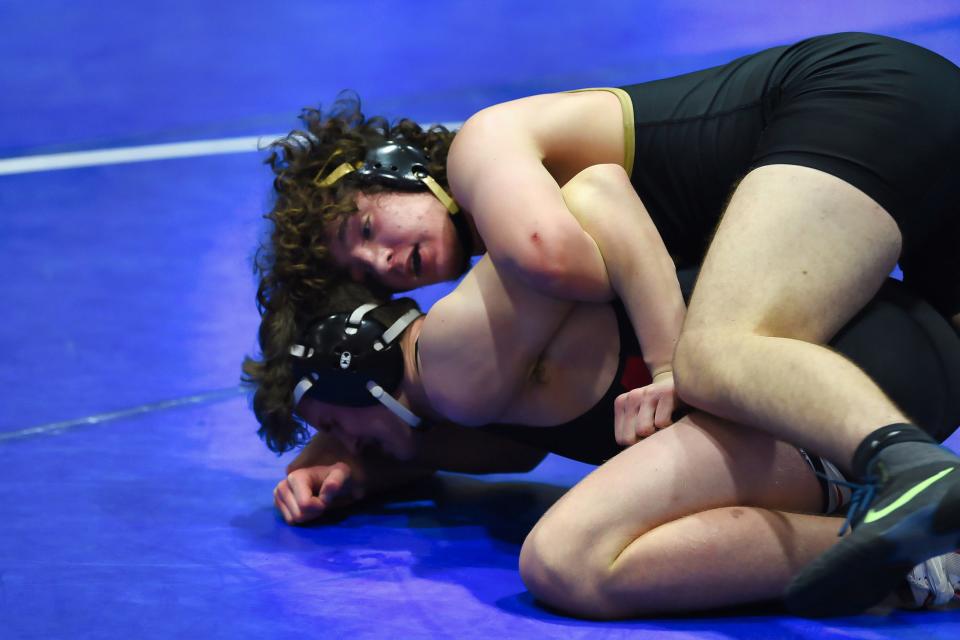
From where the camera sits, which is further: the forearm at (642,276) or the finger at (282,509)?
the finger at (282,509)

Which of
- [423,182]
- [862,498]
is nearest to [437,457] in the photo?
[423,182]

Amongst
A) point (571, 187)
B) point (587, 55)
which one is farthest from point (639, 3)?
point (571, 187)

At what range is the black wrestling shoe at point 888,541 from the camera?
68.8 inches

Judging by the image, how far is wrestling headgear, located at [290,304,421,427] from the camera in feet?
9.34

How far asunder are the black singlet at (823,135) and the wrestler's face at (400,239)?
1.53 ft

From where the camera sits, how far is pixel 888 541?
5.76 ft

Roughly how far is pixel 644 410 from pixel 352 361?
2.29 feet

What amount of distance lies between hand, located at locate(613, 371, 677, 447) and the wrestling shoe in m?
0.52

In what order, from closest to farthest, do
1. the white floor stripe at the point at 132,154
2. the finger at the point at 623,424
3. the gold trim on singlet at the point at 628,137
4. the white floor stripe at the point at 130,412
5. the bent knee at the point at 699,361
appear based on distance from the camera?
the bent knee at the point at 699,361 < the finger at the point at 623,424 < the gold trim on singlet at the point at 628,137 < the white floor stripe at the point at 130,412 < the white floor stripe at the point at 132,154

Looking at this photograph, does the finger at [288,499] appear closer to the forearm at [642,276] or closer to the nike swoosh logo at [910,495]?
the forearm at [642,276]

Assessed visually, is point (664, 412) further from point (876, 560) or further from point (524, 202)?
point (876, 560)

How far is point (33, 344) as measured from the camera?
4.07 meters

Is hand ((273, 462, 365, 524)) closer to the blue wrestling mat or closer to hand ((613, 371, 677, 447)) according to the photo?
the blue wrestling mat

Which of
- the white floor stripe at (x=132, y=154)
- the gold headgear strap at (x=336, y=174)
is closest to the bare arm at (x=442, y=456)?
the gold headgear strap at (x=336, y=174)
